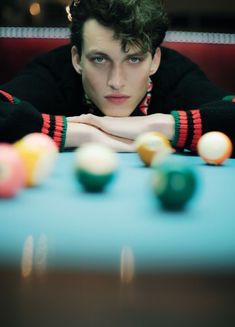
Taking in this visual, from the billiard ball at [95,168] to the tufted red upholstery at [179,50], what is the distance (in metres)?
1.53

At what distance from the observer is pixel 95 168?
0.74 metres

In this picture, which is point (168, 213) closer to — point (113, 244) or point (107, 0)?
point (113, 244)

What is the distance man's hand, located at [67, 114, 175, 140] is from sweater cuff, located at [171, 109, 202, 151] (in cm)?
2

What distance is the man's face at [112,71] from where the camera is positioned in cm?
146

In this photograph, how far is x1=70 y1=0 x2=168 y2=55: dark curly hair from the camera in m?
1.47

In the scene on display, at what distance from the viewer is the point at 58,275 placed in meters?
0.38

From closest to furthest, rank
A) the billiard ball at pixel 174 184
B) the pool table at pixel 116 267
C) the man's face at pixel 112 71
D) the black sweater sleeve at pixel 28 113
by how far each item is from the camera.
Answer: the pool table at pixel 116 267, the billiard ball at pixel 174 184, the black sweater sleeve at pixel 28 113, the man's face at pixel 112 71

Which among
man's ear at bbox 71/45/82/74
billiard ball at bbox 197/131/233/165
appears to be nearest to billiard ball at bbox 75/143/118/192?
billiard ball at bbox 197/131/233/165

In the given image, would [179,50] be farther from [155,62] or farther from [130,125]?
[130,125]

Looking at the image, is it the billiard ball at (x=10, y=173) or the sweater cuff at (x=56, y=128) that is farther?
the sweater cuff at (x=56, y=128)

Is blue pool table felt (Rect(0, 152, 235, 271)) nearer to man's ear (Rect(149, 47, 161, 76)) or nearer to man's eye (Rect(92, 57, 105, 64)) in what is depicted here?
man's eye (Rect(92, 57, 105, 64))

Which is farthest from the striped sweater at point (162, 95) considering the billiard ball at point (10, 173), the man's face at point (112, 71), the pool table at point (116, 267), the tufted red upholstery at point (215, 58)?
the pool table at point (116, 267)

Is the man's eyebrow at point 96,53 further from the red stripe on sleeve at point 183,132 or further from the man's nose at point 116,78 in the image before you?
the red stripe on sleeve at point 183,132

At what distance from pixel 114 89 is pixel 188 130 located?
0.27 m
